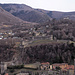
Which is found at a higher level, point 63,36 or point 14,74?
point 63,36

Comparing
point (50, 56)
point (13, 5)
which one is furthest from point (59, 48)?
point (13, 5)

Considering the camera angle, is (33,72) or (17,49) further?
(17,49)

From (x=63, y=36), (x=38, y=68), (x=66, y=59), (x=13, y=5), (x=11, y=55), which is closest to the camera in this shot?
(x=38, y=68)

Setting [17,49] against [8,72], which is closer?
[8,72]

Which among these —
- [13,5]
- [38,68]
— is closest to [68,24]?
[38,68]

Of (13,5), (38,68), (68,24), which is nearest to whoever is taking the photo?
(38,68)

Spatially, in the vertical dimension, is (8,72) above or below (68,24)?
below

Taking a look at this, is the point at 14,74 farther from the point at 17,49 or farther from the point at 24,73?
the point at 17,49

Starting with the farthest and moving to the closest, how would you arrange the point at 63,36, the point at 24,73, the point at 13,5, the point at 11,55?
1. the point at 13,5
2. the point at 63,36
3. the point at 11,55
4. the point at 24,73

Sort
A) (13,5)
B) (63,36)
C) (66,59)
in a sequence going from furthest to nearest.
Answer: (13,5) < (63,36) < (66,59)

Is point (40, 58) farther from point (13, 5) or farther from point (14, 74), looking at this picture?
point (13, 5)
